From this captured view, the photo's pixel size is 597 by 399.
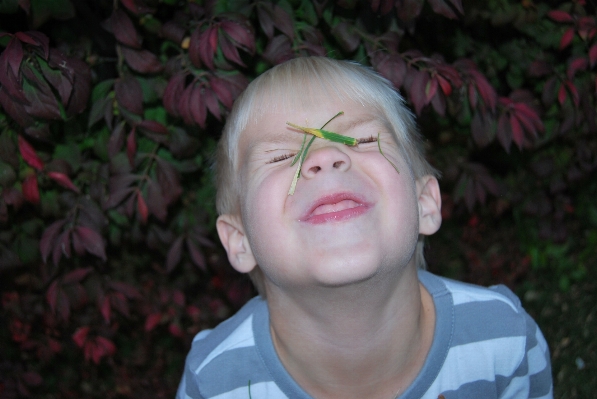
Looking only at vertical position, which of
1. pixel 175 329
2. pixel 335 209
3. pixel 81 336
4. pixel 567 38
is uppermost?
pixel 567 38

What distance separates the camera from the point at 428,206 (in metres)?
1.78

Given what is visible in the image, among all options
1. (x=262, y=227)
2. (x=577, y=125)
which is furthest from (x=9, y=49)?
(x=577, y=125)

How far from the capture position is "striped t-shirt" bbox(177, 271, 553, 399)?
1.71 m

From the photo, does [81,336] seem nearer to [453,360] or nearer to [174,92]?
[174,92]

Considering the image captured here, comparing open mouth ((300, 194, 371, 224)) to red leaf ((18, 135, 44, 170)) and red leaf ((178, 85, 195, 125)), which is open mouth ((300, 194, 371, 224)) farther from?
red leaf ((18, 135, 44, 170))

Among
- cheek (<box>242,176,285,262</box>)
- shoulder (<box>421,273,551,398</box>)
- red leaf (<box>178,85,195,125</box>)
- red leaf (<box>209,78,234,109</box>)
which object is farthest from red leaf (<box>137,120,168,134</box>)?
shoulder (<box>421,273,551,398</box>)

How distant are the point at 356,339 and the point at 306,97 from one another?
0.74 meters

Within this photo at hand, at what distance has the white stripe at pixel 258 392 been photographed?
5.71 feet

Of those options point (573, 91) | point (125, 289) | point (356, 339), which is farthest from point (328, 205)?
point (573, 91)

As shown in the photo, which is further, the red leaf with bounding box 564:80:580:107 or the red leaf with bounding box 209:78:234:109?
the red leaf with bounding box 564:80:580:107

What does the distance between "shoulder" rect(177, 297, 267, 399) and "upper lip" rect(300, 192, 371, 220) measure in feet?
1.97

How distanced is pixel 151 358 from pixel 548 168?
2.28m

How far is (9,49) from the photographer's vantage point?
5.00 ft

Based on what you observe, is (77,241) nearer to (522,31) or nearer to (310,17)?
(310,17)
